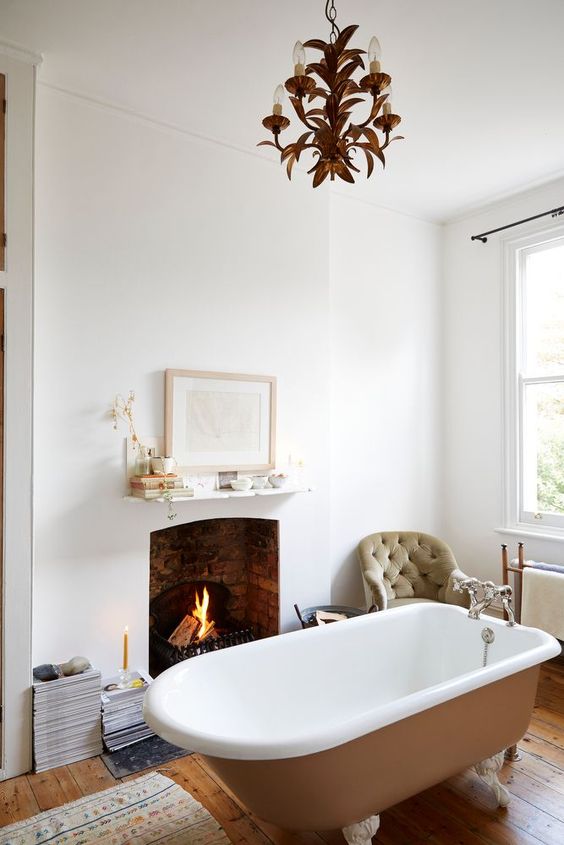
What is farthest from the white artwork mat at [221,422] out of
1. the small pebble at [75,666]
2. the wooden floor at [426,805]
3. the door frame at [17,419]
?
the wooden floor at [426,805]

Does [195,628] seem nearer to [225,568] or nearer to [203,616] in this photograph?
[203,616]

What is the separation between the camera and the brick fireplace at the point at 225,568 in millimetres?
3410

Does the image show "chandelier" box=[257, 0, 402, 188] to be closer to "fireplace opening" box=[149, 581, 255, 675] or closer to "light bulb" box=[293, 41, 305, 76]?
"light bulb" box=[293, 41, 305, 76]

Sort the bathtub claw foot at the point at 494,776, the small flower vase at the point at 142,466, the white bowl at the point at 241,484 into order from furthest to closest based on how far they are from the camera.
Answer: the white bowl at the point at 241,484 < the small flower vase at the point at 142,466 < the bathtub claw foot at the point at 494,776

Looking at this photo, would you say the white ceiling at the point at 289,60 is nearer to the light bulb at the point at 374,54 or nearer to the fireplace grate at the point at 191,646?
the light bulb at the point at 374,54

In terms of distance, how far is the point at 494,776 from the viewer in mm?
2229

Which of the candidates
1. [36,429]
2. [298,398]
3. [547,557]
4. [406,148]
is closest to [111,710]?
[36,429]

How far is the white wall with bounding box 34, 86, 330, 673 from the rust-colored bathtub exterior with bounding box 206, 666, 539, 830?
1.26m

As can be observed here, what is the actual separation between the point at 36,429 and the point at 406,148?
248cm

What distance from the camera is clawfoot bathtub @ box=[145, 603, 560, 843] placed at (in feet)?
5.56

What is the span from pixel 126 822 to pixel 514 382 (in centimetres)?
332

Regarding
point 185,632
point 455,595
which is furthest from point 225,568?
point 455,595

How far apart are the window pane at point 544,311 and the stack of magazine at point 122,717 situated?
3.10m

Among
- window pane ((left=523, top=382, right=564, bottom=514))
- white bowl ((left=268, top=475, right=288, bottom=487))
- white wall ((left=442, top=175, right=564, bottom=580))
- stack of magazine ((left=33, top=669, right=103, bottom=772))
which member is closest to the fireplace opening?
stack of magazine ((left=33, top=669, right=103, bottom=772))
